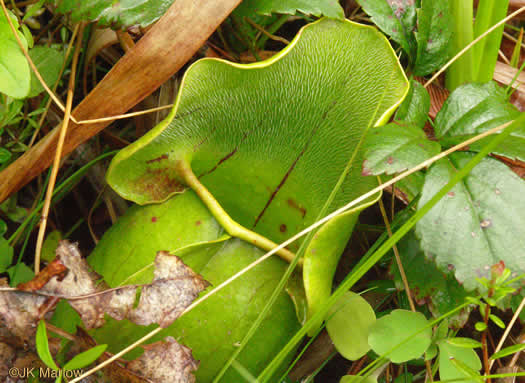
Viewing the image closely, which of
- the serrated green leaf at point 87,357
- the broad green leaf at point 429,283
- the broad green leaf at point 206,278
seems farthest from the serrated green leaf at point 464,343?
the serrated green leaf at point 87,357

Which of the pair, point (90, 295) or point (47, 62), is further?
point (47, 62)

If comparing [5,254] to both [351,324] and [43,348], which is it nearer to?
[43,348]

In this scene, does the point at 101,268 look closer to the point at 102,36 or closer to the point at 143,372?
the point at 143,372

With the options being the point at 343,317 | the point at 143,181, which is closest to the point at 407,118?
the point at 343,317

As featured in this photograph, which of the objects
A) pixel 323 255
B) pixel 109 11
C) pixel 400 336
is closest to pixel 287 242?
pixel 323 255

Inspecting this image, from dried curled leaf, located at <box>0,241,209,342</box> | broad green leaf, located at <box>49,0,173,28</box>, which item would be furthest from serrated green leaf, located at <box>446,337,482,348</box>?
broad green leaf, located at <box>49,0,173,28</box>
